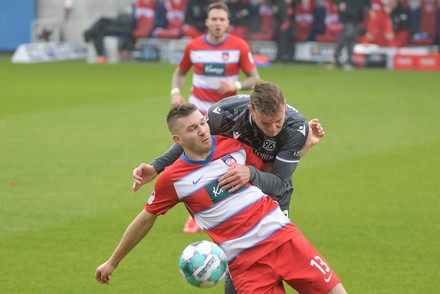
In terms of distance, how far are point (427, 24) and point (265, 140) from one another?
29.3m

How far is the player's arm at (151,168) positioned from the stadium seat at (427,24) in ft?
94.8

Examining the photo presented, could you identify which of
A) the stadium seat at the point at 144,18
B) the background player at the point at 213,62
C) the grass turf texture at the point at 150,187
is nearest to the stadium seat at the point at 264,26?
the stadium seat at the point at 144,18

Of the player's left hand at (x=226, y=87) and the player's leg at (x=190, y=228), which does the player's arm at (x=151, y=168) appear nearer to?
the player's leg at (x=190, y=228)

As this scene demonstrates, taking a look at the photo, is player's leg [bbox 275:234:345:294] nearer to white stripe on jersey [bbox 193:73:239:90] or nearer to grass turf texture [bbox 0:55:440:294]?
grass turf texture [bbox 0:55:440:294]

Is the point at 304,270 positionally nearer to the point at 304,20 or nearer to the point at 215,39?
the point at 215,39

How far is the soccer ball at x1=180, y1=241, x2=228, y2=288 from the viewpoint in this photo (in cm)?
620

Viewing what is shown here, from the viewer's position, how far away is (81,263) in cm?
973

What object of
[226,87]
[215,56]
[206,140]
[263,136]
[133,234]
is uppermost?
[206,140]

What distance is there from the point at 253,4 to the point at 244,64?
24593 mm

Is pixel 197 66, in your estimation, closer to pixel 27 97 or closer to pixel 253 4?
pixel 27 97

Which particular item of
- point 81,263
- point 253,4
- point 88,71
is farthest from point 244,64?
point 253,4

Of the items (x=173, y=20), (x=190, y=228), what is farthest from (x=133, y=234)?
(x=173, y=20)

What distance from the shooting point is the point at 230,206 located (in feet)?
21.1

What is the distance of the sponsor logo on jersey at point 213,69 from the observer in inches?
488
